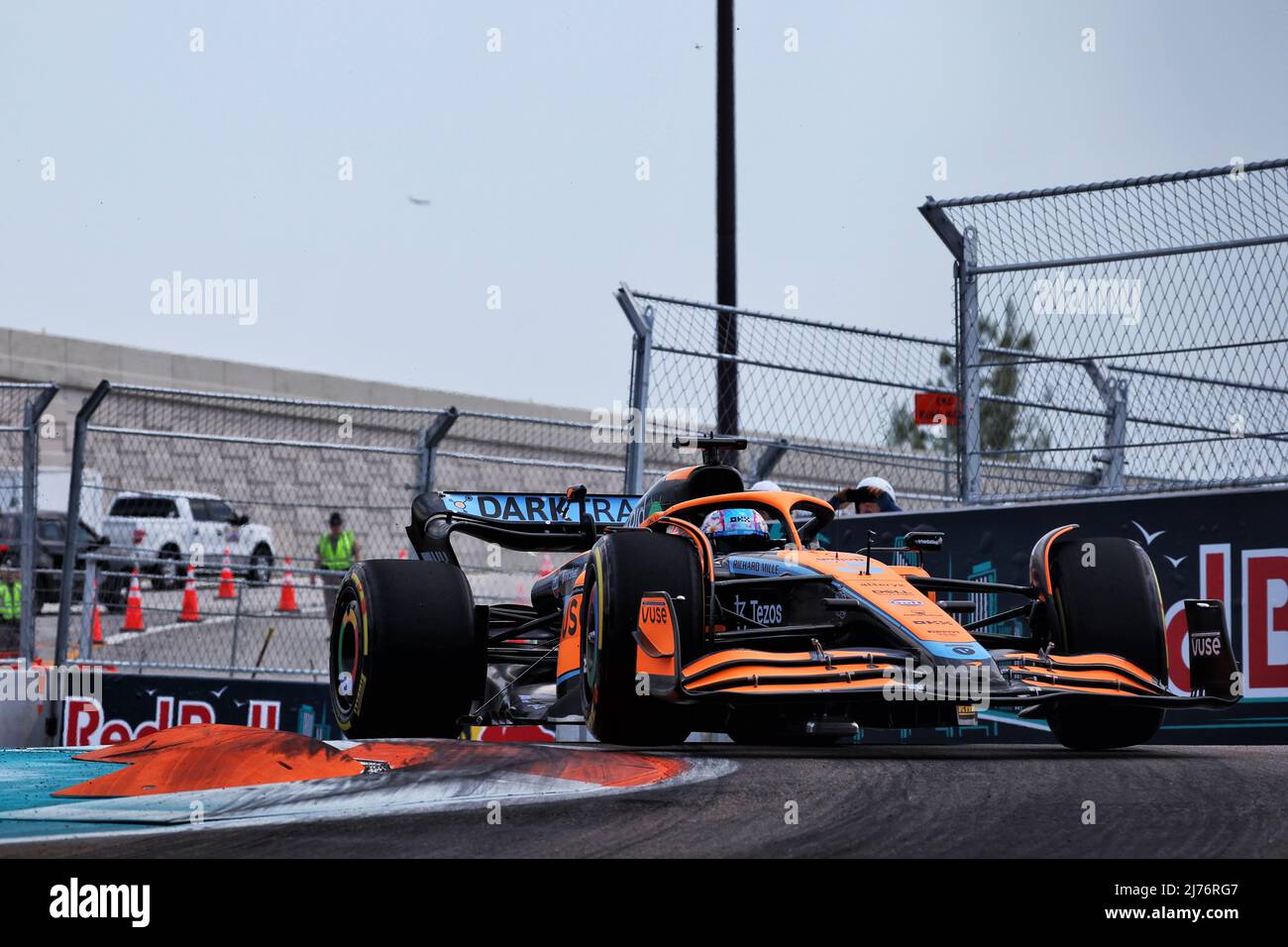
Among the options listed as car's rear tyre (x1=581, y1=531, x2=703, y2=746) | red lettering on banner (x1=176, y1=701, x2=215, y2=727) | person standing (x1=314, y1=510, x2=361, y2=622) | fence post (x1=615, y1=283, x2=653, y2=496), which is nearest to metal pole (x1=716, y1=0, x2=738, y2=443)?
person standing (x1=314, y1=510, x2=361, y2=622)

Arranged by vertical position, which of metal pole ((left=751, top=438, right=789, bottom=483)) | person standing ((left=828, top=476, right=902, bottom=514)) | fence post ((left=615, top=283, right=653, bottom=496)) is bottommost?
person standing ((left=828, top=476, right=902, bottom=514))

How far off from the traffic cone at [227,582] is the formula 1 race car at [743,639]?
3.29m

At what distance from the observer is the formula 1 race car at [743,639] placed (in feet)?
21.5

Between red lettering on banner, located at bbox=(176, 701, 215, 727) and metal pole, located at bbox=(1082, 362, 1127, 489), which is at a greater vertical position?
metal pole, located at bbox=(1082, 362, 1127, 489)

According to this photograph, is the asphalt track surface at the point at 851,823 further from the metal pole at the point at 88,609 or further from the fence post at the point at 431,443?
the metal pole at the point at 88,609

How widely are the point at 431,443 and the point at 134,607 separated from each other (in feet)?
7.98

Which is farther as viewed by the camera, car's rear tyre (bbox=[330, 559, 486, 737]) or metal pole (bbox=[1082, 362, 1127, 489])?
metal pole (bbox=[1082, 362, 1127, 489])

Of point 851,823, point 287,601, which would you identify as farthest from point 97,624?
point 851,823

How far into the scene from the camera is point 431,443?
11.2 meters

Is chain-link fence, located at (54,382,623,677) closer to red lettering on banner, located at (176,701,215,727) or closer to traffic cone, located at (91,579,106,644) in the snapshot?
traffic cone, located at (91,579,106,644)

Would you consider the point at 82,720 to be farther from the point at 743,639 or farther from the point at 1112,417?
the point at 1112,417

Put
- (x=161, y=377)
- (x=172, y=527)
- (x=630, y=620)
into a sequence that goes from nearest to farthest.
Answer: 1. (x=630, y=620)
2. (x=172, y=527)
3. (x=161, y=377)

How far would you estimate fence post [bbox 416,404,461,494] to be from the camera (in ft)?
36.0

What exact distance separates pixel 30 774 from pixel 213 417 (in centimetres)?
2070
